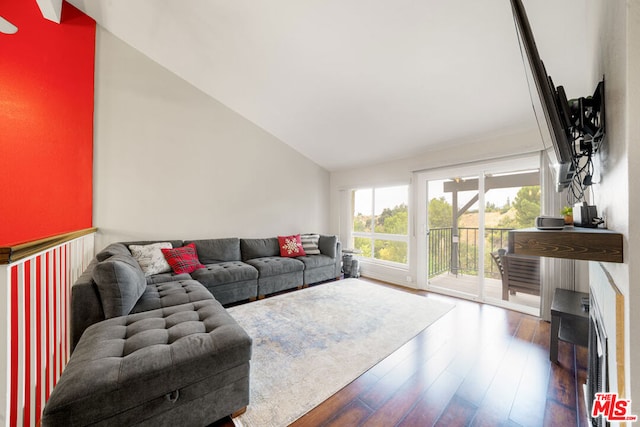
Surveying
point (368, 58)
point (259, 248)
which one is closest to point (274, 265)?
point (259, 248)

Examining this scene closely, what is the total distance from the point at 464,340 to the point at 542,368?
1.74ft

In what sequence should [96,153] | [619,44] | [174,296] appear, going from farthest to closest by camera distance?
[96,153]
[174,296]
[619,44]

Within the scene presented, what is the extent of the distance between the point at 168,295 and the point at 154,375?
3.71 ft

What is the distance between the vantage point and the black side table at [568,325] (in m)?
1.78

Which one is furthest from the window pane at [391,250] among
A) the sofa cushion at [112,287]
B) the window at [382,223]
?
the sofa cushion at [112,287]

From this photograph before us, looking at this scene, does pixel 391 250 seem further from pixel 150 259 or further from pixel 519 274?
pixel 150 259

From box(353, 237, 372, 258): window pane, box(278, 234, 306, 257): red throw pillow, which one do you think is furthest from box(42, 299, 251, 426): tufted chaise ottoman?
box(353, 237, 372, 258): window pane

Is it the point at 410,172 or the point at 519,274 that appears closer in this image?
the point at 519,274

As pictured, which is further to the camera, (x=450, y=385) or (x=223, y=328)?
(x=450, y=385)

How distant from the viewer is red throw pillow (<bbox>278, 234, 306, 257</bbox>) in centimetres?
407

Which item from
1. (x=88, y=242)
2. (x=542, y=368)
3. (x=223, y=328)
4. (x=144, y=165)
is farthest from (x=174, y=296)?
(x=542, y=368)

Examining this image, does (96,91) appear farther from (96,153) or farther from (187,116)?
(187,116)

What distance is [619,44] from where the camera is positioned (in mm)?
751

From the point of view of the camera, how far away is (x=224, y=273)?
298cm
